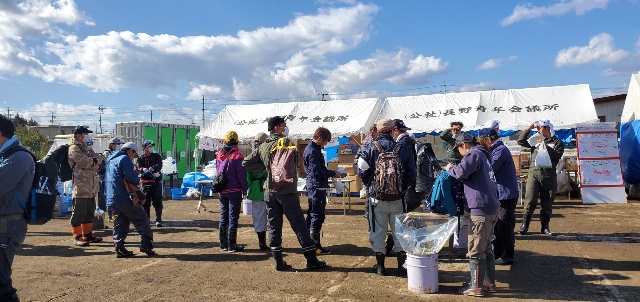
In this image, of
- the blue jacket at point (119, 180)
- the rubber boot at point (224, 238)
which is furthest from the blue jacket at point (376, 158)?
the blue jacket at point (119, 180)

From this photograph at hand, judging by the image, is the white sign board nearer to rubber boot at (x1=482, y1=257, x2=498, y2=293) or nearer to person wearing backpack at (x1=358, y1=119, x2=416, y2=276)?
rubber boot at (x1=482, y1=257, x2=498, y2=293)

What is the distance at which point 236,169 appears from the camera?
22.3ft

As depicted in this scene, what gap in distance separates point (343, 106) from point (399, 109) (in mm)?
1943

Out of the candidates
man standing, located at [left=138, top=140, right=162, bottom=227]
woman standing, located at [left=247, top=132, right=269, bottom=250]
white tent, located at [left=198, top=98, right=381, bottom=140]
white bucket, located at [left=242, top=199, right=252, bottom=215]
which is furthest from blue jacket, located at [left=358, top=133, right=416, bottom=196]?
white tent, located at [left=198, top=98, right=381, bottom=140]

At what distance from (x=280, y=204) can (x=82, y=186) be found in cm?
407

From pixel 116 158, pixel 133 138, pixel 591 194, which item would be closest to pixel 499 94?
pixel 591 194

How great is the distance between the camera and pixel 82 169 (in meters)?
7.75

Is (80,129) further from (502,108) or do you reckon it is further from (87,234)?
(502,108)

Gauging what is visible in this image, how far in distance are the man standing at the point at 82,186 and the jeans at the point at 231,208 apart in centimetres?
258

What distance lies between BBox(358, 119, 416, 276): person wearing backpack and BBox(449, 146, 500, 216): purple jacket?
0.67 meters

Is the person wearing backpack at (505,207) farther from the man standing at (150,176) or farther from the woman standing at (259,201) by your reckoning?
the man standing at (150,176)

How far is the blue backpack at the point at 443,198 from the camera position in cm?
559

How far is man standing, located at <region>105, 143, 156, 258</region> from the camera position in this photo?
6.48 meters

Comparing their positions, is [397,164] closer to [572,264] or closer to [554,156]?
[572,264]
